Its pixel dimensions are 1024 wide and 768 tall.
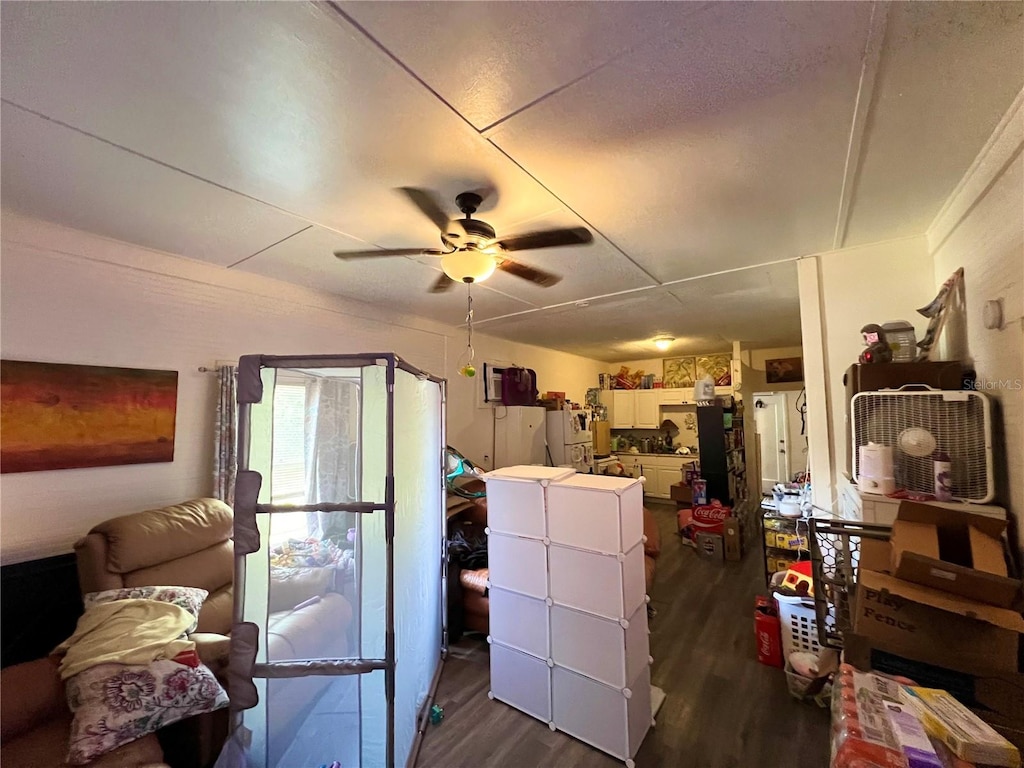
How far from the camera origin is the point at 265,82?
1.17 metres

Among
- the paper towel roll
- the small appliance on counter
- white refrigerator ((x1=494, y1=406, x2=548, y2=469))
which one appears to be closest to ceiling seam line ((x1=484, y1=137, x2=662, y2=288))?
the paper towel roll

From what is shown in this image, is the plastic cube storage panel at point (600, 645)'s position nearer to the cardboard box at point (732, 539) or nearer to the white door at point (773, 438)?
the cardboard box at point (732, 539)

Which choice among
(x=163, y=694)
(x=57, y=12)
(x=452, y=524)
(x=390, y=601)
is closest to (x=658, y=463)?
(x=452, y=524)

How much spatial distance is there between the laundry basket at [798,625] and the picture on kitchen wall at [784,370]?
14.6 ft

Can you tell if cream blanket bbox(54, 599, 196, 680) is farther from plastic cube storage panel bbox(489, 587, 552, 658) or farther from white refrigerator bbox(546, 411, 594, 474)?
white refrigerator bbox(546, 411, 594, 474)

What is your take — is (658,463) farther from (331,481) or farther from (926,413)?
(331,481)

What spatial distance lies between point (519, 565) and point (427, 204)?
1.84 metres

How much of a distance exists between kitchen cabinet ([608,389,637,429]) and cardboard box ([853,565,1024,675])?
6.00 m

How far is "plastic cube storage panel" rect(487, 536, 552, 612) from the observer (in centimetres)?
202

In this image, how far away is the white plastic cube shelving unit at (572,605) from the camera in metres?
1.80

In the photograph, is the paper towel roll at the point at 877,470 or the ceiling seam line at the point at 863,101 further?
the paper towel roll at the point at 877,470

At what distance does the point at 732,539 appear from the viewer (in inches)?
169

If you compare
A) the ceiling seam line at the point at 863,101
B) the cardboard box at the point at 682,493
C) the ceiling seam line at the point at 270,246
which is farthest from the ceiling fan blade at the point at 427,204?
the cardboard box at the point at 682,493

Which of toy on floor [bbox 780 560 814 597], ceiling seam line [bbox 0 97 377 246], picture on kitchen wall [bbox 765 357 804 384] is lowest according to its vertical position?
toy on floor [bbox 780 560 814 597]
